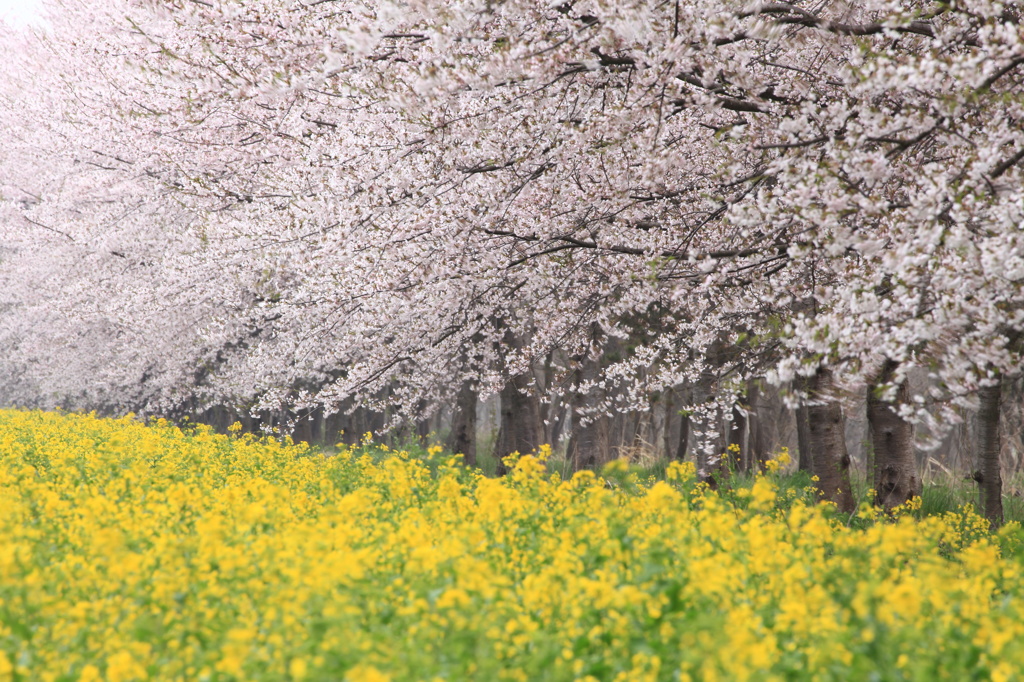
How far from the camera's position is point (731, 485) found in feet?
41.7

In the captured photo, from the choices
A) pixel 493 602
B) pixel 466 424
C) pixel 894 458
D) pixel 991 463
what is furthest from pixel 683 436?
pixel 493 602

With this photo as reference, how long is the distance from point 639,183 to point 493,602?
212 inches

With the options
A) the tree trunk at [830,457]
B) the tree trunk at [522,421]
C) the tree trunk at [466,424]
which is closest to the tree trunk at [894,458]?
the tree trunk at [830,457]

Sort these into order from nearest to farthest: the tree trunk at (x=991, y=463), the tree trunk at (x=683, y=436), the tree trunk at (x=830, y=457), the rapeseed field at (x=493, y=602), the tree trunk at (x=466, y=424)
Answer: the rapeseed field at (x=493, y=602) < the tree trunk at (x=991, y=463) < the tree trunk at (x=830, y=457) < the tree trunk at (x=466, y=424) < the tree trunk at (x=683, y=436)

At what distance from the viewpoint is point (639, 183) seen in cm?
927

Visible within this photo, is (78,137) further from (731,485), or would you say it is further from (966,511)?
(966,511)

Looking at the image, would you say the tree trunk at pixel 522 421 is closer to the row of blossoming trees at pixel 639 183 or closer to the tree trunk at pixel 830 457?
the row of blossoming trees at pixel 639 183

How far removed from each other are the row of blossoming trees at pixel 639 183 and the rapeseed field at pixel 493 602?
4.44ft

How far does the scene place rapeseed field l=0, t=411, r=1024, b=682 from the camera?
4.00 metres

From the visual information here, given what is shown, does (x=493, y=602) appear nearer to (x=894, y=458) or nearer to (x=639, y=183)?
(x=639, y=183)

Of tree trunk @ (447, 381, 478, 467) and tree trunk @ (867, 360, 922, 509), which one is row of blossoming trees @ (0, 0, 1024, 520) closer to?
tree trunk @ (867, 360, 922, 509)

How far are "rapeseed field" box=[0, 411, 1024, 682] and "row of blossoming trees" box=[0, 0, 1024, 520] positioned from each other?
4.44 ft

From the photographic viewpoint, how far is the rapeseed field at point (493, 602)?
4.00 metres

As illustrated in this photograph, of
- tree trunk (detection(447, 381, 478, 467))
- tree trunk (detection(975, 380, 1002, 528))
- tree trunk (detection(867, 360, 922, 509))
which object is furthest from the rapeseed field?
tree trunk (detection(447, 381, 478, 467))
